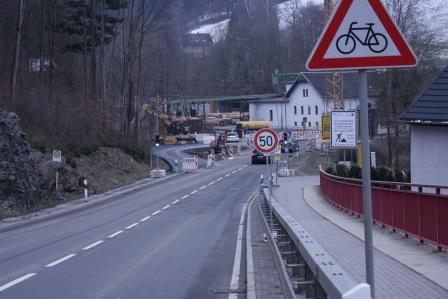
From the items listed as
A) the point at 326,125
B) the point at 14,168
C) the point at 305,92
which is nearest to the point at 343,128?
the point at 14,168

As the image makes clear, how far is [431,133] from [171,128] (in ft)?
300

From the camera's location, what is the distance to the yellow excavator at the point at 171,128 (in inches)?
3769

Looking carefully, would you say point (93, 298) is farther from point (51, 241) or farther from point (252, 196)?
point (252, 196)

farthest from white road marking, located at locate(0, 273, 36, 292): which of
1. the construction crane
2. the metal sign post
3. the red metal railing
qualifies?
the construction crane

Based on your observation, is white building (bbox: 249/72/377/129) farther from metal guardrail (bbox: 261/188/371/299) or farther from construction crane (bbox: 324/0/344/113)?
metal guardrail (bbox: 261/188/371/299)

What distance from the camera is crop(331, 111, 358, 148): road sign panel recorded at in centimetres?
2934

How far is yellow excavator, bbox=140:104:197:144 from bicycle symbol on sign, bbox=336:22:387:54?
87.5 m

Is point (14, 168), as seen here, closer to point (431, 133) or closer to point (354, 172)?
point (354, 172)

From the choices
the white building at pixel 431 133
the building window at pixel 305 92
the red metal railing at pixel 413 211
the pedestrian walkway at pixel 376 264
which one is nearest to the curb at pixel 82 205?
the pedestrian walkway at pixel 376 264

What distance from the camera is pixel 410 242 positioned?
15.8m

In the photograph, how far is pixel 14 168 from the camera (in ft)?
109

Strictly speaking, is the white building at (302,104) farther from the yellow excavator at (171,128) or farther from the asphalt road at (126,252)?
the asphalt road at (126,252)

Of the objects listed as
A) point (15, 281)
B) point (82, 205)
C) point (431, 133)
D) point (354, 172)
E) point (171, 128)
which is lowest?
point (82, 205)

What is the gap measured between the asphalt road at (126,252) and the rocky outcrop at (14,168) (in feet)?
8.22
